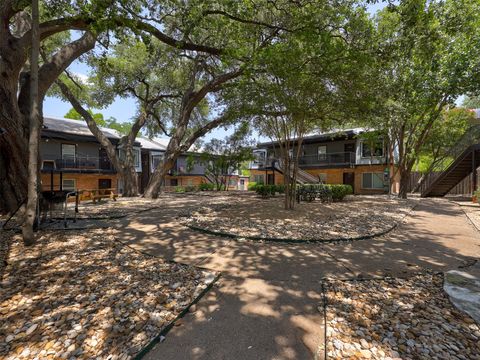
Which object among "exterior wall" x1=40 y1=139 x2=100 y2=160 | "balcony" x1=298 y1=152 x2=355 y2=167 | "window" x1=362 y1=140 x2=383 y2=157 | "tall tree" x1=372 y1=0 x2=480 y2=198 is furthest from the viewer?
"balcony" x1=298 y1=152 x2=355 y2=167

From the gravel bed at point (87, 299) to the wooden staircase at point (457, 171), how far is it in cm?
1806

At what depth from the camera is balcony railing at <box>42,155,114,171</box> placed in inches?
762

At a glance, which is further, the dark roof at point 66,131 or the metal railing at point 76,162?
the metal railing at point 76,162

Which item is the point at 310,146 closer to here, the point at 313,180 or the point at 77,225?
the point at 313,180

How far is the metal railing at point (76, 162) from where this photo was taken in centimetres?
1936

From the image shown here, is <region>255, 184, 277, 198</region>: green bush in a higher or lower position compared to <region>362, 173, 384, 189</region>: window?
lower

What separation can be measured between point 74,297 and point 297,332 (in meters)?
2.82

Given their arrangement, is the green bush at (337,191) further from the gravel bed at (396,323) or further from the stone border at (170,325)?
A: the stone border at (170,325)

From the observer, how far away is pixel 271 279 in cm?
376

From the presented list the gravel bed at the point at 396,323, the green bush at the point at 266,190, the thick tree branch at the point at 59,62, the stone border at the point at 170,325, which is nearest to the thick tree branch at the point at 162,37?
the thick tree branch at the point at 59,62

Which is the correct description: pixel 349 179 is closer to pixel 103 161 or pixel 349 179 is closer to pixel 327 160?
pixel 327 160

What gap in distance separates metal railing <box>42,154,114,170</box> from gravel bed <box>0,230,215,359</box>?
17.3 m

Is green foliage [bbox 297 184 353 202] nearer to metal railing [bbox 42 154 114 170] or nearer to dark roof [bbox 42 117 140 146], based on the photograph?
metal railing [bbox 42 154 114 170]

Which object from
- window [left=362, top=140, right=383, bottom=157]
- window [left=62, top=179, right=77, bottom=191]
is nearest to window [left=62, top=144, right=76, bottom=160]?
window [left=62, top=179, right=77, bottom=191]
